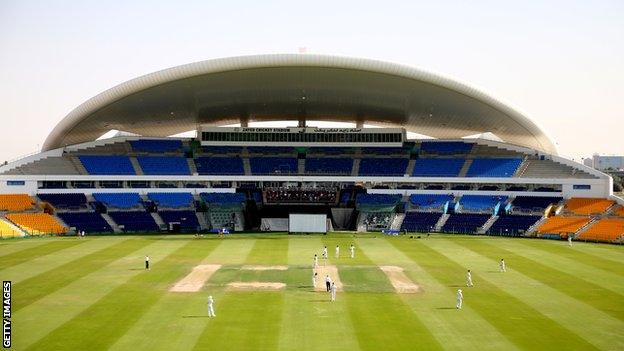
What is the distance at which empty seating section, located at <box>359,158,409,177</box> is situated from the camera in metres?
84.8

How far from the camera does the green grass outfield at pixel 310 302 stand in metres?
27.8

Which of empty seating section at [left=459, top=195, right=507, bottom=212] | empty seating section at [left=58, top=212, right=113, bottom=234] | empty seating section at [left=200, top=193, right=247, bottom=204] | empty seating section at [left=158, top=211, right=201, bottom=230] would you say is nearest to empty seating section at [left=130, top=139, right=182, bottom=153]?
empty seating section at [left=200, top=193, right=247, bottom=204]

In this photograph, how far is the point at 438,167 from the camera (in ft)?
279

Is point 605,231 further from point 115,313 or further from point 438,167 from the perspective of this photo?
point 115,313

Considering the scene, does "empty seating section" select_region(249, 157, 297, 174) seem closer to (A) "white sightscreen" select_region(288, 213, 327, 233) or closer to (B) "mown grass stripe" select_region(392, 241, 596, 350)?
(A) "white sightscreen" select_region(288, 213, 327, 233)

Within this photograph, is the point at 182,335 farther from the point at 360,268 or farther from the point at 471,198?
the point at 471,198

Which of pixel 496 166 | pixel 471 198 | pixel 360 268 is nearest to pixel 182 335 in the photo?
pixel 360 268

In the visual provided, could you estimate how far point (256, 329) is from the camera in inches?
1155

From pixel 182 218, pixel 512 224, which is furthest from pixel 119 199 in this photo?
pixel 512 224

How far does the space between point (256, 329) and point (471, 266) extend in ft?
78.3

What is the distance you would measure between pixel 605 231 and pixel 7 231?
207ft

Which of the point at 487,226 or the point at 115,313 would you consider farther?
the point at 487,226

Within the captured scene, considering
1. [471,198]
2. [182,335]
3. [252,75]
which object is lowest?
[182,335]

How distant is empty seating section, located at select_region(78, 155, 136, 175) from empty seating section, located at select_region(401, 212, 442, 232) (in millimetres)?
35199
